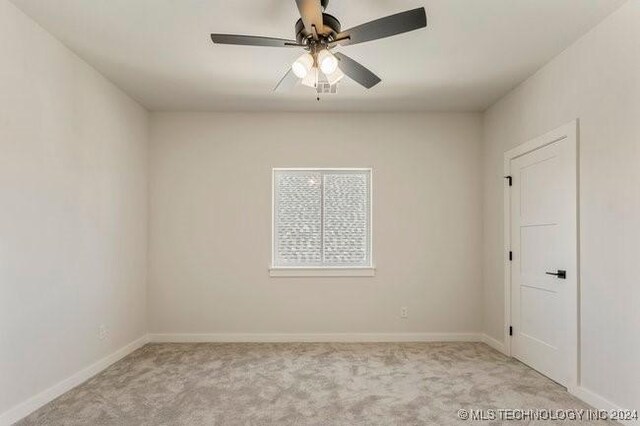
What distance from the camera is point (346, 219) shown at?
4879 mm

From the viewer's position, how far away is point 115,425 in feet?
8.54

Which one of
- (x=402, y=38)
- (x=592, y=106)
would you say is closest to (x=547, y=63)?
(x=592, y=106)

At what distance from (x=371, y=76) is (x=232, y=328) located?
333cm

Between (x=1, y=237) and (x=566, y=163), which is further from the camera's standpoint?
(x=566, y=163)

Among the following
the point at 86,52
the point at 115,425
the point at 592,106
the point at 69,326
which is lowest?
the point at 115,425

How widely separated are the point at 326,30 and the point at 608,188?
2194 mm

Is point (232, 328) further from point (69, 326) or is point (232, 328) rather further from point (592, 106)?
point (592, 106)

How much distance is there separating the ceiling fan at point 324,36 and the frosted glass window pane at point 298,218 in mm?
2246

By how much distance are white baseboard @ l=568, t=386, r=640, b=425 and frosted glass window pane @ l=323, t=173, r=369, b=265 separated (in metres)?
2.42

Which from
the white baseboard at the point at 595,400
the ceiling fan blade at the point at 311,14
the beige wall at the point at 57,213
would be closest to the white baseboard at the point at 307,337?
the beige wall at the point at 57,213

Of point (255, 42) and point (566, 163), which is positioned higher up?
point (255, 42)

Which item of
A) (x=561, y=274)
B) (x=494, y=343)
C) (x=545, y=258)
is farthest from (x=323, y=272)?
(x=561, y=274)

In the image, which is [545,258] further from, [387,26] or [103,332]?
[103,332]

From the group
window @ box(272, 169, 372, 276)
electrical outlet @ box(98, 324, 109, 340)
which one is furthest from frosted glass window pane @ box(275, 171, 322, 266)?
electrical outlet @ box(98, 324, 109, 340)
